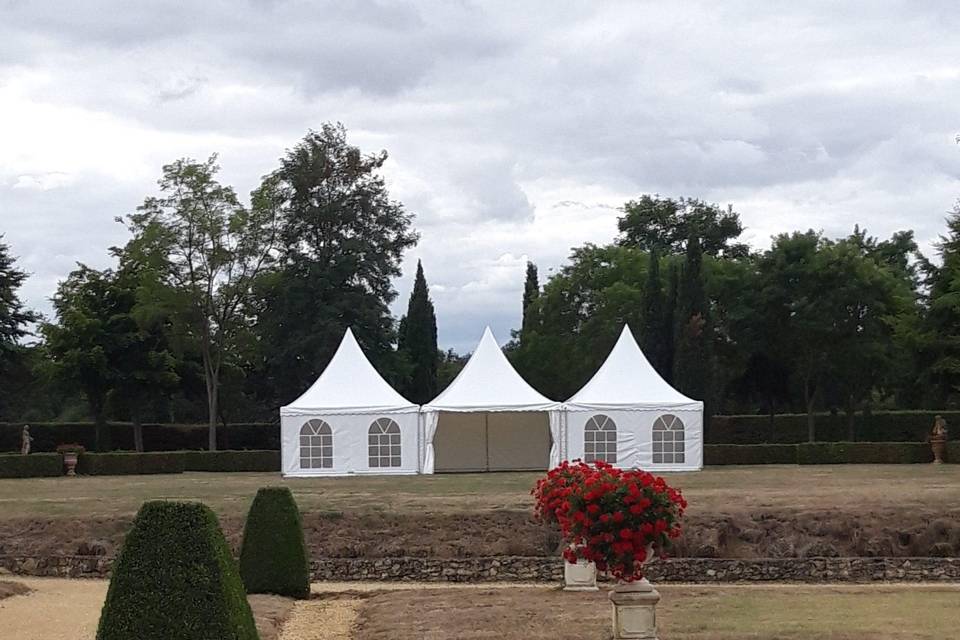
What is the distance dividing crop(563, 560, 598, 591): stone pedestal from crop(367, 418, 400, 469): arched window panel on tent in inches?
572

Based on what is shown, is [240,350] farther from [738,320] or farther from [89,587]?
[89,587]

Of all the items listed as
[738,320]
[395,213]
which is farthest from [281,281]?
[738,320]

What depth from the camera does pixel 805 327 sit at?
1529 inches

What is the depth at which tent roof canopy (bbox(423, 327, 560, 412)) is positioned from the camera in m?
28.2

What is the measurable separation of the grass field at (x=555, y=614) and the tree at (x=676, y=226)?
3832 cm

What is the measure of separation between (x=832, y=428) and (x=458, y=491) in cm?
2154

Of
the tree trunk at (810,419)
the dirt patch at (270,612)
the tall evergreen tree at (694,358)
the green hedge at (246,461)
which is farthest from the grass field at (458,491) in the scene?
the tree trunk at (810,419)

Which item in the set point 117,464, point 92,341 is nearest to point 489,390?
point 117,464

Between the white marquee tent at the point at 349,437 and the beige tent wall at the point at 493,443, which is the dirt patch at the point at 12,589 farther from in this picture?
the beige tent wall at the point at 493,443

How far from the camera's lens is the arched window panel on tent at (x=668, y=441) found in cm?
2841

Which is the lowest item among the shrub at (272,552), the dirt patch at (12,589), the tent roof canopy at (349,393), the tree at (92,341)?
the dirt patch at (12,589)

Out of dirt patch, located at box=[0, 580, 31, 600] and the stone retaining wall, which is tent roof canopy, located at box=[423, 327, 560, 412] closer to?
the stone retaining wall

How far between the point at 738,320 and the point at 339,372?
52.6ft

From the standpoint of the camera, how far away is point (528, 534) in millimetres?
17844
